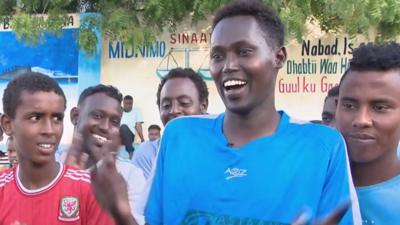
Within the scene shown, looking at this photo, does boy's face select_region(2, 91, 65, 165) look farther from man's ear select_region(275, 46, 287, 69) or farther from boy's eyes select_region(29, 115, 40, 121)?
man's ear select_region(275, 46, 287, 69)

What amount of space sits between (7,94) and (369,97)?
1712 mm

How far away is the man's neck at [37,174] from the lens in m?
2.93

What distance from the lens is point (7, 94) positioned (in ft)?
10.6

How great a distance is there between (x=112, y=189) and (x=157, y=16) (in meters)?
7.75

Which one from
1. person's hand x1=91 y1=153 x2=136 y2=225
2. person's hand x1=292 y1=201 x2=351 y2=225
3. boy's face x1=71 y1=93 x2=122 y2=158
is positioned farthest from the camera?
boy's face x1=71 y1=93 x2=122 y2=158

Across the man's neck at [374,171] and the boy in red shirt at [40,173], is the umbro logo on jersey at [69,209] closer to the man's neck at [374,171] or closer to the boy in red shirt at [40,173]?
the boy in red shirt at [40,173]

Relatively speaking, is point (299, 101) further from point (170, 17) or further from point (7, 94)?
point (7, 94)

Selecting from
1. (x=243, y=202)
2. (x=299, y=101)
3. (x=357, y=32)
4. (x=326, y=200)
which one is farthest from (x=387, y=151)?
(x=299, y=101)

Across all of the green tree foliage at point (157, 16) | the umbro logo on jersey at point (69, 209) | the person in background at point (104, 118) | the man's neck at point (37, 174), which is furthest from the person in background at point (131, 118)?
the umbro logo on jersey at point (69, 209)

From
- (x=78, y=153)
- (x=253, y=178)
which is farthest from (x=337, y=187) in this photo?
(x=78, y=153)

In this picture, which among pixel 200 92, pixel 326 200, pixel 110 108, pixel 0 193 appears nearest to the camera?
pixel 326 200

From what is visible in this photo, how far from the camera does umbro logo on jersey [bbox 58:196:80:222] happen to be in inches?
109

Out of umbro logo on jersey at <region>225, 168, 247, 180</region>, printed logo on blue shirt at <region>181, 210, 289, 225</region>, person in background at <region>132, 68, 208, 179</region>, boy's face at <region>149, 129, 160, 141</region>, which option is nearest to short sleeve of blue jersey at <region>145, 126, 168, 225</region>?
printed logo on blue shirt at <region>181, 210, 289, 225</region>

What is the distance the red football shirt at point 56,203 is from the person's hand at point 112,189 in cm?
68
